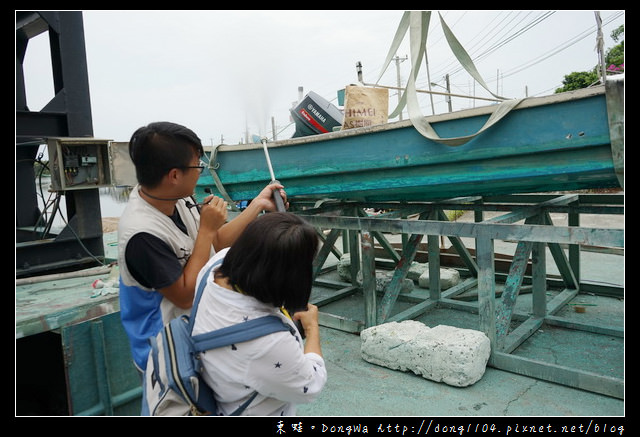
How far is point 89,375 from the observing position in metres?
2.42

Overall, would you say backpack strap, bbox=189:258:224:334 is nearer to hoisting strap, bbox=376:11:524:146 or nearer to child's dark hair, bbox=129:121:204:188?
child's dark hair, bbox=129:121:204:188

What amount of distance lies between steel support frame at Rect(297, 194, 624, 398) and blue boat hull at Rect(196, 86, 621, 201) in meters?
0.32

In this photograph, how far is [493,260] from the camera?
304 cm

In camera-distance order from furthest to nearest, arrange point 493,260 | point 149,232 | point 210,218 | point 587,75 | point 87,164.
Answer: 1. point 587,75
2. point 87,164
3. point 493,260
4. point 210,218
5. point 149,232

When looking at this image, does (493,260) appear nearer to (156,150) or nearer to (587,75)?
(156,150)

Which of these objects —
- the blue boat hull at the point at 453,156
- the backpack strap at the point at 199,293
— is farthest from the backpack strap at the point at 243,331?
the blue boat hull at the point at 453,156

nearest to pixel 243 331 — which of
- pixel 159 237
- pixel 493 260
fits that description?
pixel 159 237

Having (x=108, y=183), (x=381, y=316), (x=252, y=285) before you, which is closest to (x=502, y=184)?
(x=381, y=316)

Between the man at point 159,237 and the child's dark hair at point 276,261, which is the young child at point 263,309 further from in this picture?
the man at point 159,237

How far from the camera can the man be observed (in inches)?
56.1

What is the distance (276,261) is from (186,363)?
1.19 ft

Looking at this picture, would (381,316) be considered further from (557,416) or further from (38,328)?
(38,328)

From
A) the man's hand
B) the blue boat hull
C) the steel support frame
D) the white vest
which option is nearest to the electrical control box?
the blue boat hull

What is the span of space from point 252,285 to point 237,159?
11.3 ft
